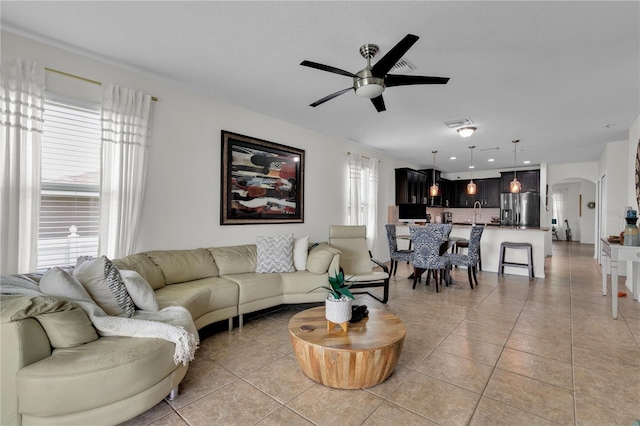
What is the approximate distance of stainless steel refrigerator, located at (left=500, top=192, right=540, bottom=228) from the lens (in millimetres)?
7789

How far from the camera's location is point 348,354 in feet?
6.21

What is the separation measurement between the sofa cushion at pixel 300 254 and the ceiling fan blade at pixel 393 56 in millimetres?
2266

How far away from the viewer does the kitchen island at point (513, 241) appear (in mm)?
5551

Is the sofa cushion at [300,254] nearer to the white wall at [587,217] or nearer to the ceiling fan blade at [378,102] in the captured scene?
the ceiling fan blade at [378,102]

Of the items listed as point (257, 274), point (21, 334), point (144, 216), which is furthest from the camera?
point (257, 274)

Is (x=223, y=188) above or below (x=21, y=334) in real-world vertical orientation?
above

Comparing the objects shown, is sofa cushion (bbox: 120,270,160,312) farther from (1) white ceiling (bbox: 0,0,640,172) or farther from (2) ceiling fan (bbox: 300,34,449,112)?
(2) ceiling fan (bbox: 300,34,449,112)

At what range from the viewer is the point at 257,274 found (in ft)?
11.4

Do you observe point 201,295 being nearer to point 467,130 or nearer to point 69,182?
point 69,182

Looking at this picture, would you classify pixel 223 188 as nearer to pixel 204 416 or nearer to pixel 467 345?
pixel 204 416

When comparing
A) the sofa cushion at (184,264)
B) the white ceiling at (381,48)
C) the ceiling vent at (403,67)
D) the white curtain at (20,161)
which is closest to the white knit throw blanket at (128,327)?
the white curtain at (20,161)

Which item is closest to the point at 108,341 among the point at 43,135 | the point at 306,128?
the point at 43,135

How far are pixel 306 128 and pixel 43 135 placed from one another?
3384 mm

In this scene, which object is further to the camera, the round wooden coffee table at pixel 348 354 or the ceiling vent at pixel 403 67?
the ceiling vent at pixel 403 67
